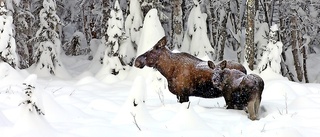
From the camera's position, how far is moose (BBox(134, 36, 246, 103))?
7410mm

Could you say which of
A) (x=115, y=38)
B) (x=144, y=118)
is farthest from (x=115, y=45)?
(x=144, y=118)

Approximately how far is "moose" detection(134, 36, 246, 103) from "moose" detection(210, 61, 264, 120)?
15 centimetres

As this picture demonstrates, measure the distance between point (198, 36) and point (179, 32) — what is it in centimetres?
95

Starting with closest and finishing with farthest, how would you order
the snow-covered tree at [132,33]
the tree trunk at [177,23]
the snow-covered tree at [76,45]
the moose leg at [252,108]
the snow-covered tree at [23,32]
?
the moose leg at [252,108], the tree trunk at [177,23], the snow-covered tree at [132,33], the snow-covered tree at [23,32], the snow-covered tree at [76,45]

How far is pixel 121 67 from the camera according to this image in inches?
628

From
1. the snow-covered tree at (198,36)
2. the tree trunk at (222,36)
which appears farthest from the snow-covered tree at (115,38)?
the tree trunk at (222,36)

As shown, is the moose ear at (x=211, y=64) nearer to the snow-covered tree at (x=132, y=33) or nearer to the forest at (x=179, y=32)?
the forest at (x=179, y=32)

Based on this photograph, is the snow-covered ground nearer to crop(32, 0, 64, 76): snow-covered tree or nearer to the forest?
Result: the forest

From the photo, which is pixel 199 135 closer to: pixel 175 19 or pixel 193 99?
pixel 193 99

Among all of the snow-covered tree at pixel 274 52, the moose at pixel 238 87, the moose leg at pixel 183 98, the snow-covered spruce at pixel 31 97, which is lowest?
the snow-covered tree at pixel 274 52

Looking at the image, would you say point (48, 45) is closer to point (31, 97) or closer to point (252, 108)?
point (252, 108)

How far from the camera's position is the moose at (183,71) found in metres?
7.41

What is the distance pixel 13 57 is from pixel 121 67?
4.11 metres

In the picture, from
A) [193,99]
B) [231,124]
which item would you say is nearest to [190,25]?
[193,99]
